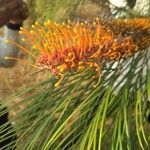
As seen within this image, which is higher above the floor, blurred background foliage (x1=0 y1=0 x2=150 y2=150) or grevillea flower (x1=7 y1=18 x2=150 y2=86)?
grevillea flower (x1=7 y1=18 x2=150 y2=86)

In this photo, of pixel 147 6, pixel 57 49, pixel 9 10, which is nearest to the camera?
pixel 57 49

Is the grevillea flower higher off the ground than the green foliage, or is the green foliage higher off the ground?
the grevillea flower

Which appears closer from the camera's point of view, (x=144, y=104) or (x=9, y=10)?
(x=144, y=104)

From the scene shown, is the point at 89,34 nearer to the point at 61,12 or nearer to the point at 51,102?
the point at 51,102

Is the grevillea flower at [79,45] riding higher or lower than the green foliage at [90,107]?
higher

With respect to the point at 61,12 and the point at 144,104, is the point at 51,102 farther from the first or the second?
the point at 61,12

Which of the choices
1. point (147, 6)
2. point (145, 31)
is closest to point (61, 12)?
point (147, 6)

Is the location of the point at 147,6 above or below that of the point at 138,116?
above

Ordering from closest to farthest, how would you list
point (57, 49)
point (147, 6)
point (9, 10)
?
1. point (57, 49)
2. point (147, 6)
3. point (9, 10)
